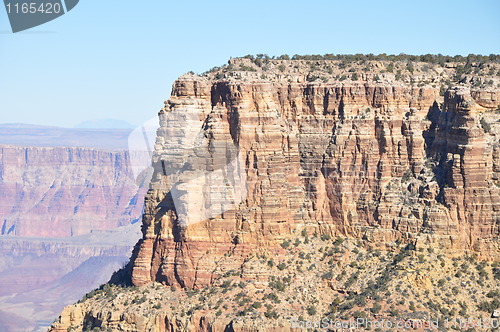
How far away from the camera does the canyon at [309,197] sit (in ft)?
286

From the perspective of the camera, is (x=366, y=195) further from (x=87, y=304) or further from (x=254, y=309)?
(x=87, y=304)

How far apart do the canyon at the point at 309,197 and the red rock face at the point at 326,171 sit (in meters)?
0.12

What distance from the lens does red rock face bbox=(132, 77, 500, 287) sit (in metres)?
87.9

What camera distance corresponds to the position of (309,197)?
9194cm

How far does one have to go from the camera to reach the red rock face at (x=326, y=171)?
87875mm

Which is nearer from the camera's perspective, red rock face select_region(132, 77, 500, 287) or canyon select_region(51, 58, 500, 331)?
canyon select_region(51, 58, 500, 331)

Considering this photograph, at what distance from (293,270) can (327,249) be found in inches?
161

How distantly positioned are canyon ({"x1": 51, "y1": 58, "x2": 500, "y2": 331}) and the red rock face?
12 cm

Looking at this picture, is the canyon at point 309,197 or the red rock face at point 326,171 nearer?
the canyon at point 309,197

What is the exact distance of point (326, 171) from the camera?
301ft

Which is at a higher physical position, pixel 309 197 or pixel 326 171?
pixel 326 171

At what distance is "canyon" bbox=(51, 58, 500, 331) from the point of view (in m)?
87.1

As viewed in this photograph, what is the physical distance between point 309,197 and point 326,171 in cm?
281

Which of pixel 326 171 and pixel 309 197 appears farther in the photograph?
pixel 309 197
